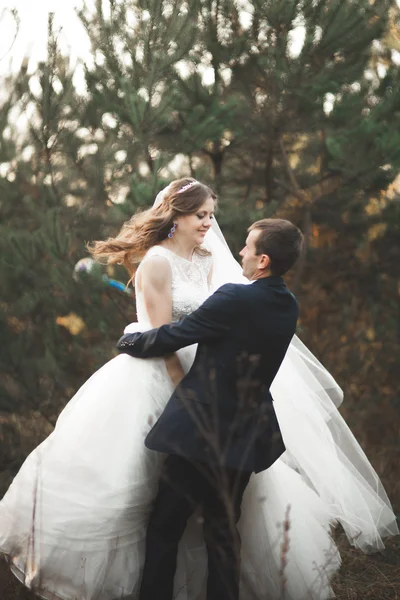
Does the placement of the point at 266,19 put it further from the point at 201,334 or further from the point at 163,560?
the point at 163,560

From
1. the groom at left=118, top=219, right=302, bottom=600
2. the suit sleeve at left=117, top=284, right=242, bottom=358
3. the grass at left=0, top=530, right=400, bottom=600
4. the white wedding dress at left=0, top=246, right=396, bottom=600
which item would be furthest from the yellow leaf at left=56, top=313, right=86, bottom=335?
the suit sleeve at left=117, top=284, right=242, bottom=358

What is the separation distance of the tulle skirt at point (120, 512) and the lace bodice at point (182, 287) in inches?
7.6

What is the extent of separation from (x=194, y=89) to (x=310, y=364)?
131 inches

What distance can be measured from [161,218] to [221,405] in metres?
0.98

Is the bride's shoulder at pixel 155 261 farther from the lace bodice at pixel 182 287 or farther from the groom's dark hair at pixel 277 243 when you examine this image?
the groom's dark hair at pixel 277 243

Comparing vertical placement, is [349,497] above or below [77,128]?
below

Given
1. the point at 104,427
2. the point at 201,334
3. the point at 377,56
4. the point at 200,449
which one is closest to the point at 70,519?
the point at 104,427

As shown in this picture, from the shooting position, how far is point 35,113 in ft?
20.9

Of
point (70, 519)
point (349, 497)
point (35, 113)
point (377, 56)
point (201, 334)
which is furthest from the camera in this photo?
point (377, 56)

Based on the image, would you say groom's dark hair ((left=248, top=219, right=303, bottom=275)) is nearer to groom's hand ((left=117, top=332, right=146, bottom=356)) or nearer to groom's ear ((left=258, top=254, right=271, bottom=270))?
groom's ear ((left=258, top=254, right=271, bottom=270))

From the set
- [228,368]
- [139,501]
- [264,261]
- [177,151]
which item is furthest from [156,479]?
[177,151]

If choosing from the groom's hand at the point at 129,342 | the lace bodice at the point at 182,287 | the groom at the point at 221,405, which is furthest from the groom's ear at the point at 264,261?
the groom's hand at the point at 129,342

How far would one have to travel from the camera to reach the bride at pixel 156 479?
3201 millimetres

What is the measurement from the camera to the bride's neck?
A: 11.7 ft
